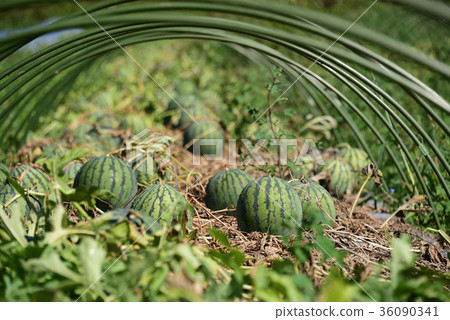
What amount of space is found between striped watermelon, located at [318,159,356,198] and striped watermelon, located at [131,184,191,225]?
54.7 inches

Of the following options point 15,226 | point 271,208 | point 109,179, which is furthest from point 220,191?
point 15,226

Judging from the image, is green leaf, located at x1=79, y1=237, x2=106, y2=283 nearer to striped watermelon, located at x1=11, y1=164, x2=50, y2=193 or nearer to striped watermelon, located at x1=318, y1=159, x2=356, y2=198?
striped watermelon, located at x1=11, y1=164, x2=50, y2=193

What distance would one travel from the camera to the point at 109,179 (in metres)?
2.41

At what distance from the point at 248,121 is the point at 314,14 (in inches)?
112

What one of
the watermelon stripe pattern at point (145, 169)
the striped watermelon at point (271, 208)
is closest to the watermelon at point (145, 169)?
the watermelon stripe pattern at point (145, 169)

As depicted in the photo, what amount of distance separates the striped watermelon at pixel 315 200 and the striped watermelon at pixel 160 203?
0.70m

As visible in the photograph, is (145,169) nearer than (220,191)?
No

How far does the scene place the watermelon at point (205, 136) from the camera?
13.5 ft

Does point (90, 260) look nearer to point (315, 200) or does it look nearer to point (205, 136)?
point (315, 200)

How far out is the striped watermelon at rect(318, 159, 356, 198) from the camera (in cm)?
320

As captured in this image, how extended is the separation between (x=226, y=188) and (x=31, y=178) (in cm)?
114

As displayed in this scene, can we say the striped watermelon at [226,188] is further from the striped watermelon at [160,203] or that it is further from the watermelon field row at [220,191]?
the striped watermelon at [160,203]

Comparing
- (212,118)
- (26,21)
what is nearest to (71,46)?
(212,118)
